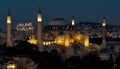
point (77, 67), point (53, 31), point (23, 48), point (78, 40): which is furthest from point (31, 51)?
point (53, 31)

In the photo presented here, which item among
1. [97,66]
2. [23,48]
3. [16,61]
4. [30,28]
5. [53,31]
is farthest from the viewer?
[30,28]

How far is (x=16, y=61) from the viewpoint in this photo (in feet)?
99.0

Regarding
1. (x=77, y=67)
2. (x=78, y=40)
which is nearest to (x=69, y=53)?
(x=78, y=40)

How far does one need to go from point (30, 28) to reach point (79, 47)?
1408 inches

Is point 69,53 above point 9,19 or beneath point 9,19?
beneath

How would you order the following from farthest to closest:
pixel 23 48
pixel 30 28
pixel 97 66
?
1. pixel 30 28
2. pixel 23 48
3. pixel 97 66

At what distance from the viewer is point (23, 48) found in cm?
4569

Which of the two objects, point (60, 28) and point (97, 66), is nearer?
point (97, 66)

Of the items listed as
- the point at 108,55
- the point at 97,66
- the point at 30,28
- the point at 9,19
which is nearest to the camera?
the point at 97,66

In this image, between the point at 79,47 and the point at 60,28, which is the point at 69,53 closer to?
the point at 79,47

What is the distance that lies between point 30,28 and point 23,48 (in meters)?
39.4

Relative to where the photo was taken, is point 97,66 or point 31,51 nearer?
point 97,66

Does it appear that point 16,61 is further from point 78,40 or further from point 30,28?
point 30,28

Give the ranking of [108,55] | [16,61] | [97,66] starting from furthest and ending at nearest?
[108,55] < [97,66] < [16,61]
